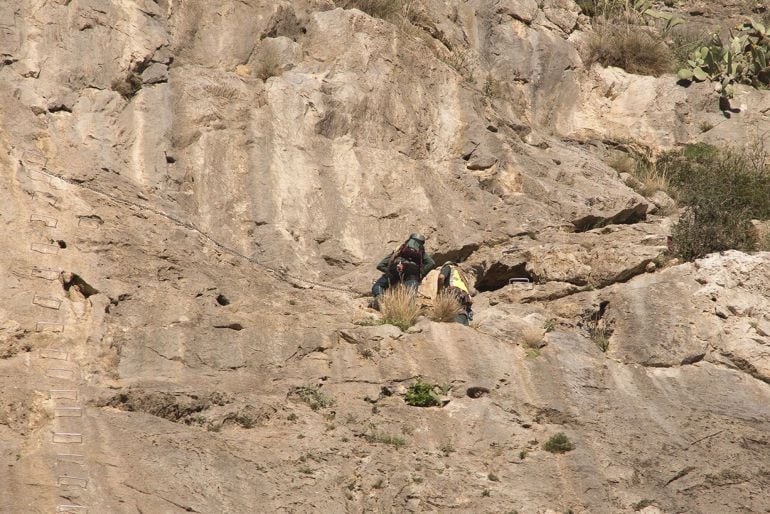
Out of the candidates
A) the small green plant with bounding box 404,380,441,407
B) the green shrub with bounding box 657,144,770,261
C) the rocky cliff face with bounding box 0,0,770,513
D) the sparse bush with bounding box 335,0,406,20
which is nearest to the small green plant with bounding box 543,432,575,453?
the rocky cliff face with bounding box 0,0,770,513

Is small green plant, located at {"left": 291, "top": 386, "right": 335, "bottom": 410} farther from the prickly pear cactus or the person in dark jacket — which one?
the prickly pear cactus

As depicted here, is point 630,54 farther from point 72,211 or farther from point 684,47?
point 72,211

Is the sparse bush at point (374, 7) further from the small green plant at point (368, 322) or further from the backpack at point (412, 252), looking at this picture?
the small green plant at point (368, 322)

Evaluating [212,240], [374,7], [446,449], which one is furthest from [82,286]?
[374,7]

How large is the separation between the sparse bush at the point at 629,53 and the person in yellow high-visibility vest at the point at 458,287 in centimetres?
890

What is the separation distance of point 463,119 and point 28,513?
11019 mm

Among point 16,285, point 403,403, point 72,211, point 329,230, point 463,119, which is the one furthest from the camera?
point 463,119

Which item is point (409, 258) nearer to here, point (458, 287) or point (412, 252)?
point (412, 252)

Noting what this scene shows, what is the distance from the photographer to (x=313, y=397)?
11539 mm

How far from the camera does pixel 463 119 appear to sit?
1769cm

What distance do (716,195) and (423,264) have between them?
594 cm

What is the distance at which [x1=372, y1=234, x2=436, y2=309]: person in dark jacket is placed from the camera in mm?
14102

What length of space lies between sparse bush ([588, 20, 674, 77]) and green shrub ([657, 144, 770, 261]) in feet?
8.45

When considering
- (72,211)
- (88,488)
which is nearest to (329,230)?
(72,211)
